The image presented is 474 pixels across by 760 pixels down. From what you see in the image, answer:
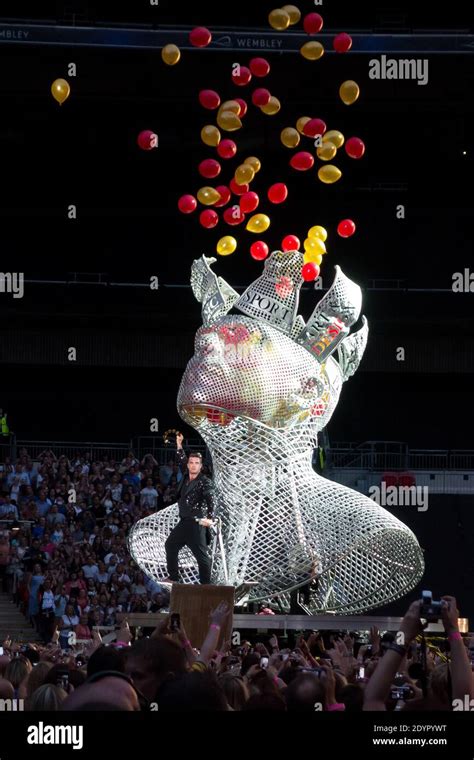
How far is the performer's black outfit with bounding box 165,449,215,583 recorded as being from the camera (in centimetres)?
1157

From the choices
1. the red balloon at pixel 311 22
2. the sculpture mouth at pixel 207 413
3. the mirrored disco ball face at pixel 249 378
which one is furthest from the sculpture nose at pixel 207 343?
the red balloon at pixel 311 22

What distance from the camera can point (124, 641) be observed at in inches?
235

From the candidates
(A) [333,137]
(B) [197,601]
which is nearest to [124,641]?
(B) [197,601]

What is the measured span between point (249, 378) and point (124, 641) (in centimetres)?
625

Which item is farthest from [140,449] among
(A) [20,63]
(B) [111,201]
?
(A) [20,63]

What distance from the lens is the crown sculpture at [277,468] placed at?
39.9ft

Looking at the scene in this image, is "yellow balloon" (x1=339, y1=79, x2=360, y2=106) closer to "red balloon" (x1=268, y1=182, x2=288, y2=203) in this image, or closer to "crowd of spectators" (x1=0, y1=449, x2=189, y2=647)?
"red balloon" (x1=268, y1=182, x2=288, y2=203)

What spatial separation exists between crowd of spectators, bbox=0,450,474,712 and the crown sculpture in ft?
1.84

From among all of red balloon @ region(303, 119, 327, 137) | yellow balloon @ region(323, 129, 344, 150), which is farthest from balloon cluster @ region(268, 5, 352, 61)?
yellow balloon @ region(323, 129, 344, 150)

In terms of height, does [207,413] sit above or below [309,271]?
below

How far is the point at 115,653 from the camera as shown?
13.0 ft

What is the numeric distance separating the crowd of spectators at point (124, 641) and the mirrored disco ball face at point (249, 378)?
188 centimetres

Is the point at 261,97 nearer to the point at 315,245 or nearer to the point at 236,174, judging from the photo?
the point at 236,174

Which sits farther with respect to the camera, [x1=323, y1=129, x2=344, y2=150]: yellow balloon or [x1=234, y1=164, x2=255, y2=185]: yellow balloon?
[x1=234, y1=164, x2=255, y2=185]: yellow balloon
